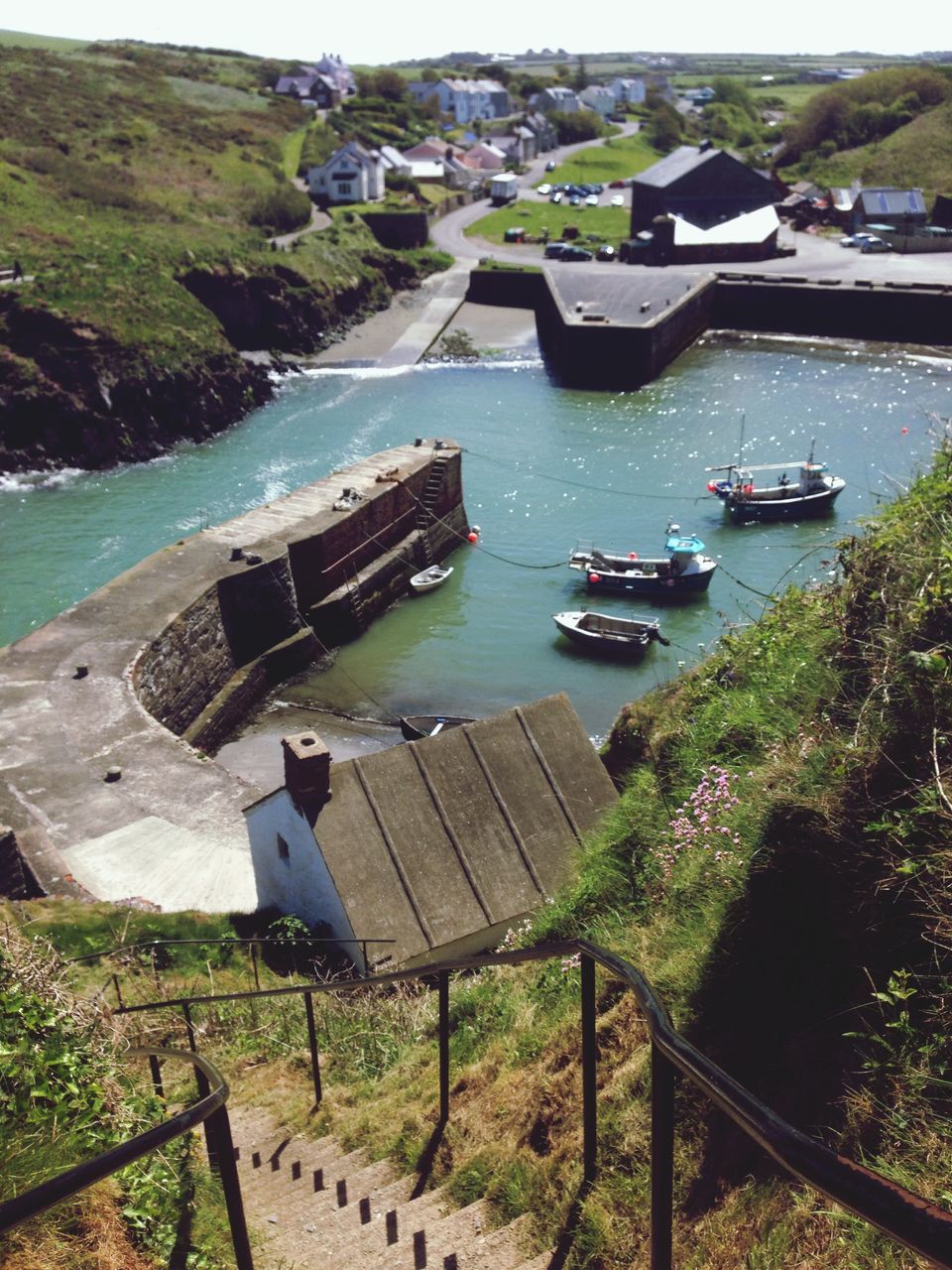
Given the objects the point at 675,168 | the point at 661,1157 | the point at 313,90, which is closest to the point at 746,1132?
the point at 661,1157

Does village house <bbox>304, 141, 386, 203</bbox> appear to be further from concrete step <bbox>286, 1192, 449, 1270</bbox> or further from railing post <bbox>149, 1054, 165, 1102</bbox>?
concrete step <bbox>286, 1192, 449, 1270</bbox>

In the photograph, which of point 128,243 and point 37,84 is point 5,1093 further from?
point 37,84

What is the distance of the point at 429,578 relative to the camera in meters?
33.0

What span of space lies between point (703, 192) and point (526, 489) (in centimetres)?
4327

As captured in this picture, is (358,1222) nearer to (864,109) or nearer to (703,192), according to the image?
(703,192)

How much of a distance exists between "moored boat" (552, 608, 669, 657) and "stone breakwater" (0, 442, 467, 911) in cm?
554

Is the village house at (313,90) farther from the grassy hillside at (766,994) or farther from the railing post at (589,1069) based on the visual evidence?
the railing post at (589,1069)

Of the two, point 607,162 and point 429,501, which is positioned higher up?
point 607,162

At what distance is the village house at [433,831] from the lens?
1262 cm

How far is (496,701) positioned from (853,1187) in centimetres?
2501

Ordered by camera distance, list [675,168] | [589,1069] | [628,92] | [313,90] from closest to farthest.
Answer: [589,1069] < [675,168] < [313,90] < [628,92]

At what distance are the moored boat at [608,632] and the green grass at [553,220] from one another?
52.2 metres

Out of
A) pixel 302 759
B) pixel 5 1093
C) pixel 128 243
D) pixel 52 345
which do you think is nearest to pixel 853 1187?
pixel 5 1093

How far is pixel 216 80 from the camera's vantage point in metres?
115
